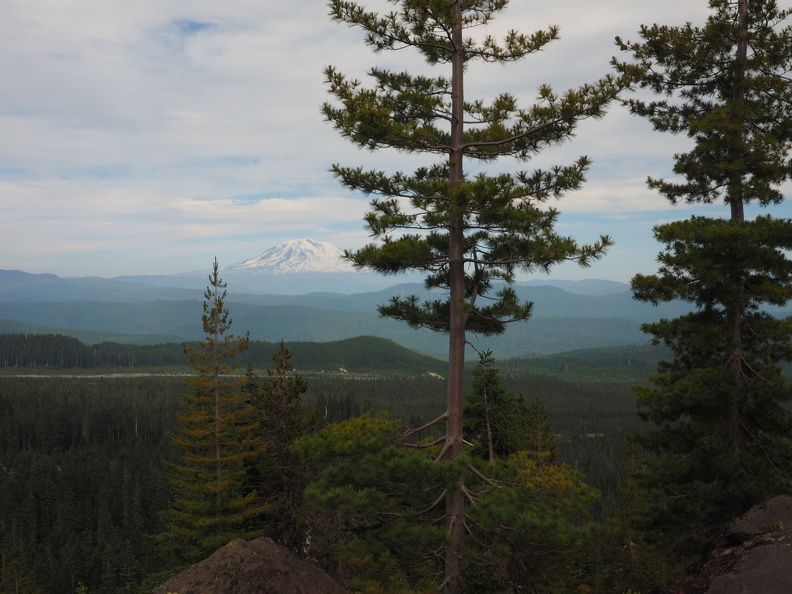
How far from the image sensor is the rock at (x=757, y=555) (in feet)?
31.8

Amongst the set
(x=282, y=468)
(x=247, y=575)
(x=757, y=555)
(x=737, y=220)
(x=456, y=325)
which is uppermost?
(x=737, y=220)

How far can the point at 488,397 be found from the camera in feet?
81.5

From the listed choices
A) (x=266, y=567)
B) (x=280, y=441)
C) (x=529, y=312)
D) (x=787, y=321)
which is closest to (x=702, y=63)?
(x=787, y=321)

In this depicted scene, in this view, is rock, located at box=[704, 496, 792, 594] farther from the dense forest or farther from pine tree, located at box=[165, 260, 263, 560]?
the dense forest

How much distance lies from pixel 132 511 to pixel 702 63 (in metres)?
81.2

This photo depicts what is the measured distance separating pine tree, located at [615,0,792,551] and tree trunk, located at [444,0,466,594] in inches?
181

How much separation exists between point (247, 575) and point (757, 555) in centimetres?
1044

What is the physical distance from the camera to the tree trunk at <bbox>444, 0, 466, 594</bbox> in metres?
13.8

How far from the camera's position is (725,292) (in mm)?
16062

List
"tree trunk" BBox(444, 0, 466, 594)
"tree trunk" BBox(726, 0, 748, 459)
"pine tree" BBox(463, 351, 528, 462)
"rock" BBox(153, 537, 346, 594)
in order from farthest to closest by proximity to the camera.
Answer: "pine tree" BBox(463, 351, 528, 462) → "tree trunk" BBox(726, 0, 748, 459) → "tree trunk" BBox(444, 0, 466, 594) → "rock" BBox(153, 537, 346, 594)

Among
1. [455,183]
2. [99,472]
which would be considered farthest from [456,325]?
[99,472]

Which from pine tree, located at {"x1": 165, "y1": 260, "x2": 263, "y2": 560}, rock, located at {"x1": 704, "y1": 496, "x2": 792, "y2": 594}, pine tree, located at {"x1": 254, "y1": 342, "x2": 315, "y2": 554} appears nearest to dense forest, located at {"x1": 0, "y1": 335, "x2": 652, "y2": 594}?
pine tree, located at {"x1": 254, "y1": 342, "x2": 315, "y2": 554}

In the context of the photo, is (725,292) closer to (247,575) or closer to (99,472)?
(247,575)

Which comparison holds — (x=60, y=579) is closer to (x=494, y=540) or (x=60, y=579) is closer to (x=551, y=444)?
(x=551, y=444)
